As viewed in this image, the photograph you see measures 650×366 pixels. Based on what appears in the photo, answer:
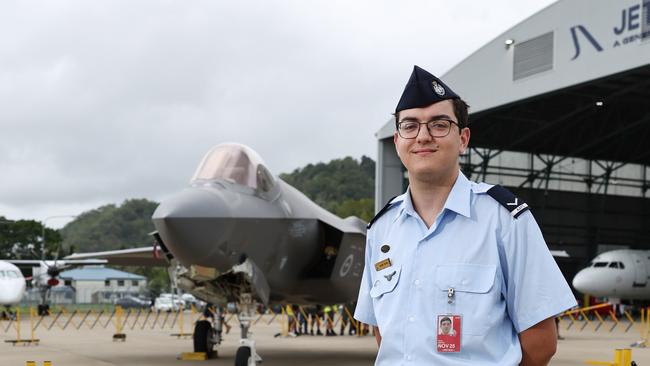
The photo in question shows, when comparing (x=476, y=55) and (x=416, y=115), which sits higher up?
(x=476, y=55)

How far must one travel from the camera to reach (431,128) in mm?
2484

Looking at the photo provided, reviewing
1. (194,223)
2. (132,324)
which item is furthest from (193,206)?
(132,324)

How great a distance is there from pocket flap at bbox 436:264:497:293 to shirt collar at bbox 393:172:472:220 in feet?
0.55

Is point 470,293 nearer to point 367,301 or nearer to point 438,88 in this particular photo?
point 367,301

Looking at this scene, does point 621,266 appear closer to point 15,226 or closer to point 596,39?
point 596,39

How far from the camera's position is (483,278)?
233 cm

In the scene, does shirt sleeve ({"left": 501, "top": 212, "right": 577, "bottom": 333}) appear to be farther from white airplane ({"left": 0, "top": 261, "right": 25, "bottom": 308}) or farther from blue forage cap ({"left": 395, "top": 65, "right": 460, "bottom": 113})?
white airplane ({"left": 0, "top": 261, "right": 25, "bottom": 308})

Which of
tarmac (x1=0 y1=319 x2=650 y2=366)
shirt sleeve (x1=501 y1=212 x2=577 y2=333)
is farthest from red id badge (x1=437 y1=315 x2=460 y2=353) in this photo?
tarmac (x1=0 y1=319 x2=650 y2=366)

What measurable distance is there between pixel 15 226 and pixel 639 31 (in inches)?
2496

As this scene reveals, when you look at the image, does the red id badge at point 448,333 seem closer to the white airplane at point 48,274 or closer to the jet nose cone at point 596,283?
the jet nose cone at point 596,283

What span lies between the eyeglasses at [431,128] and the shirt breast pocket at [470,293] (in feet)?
1.41

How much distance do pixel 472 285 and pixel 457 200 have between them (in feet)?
0.90

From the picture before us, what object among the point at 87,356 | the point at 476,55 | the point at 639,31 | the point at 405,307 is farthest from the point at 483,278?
the point at 476,55

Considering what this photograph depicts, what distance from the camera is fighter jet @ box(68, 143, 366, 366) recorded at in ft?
33.6
